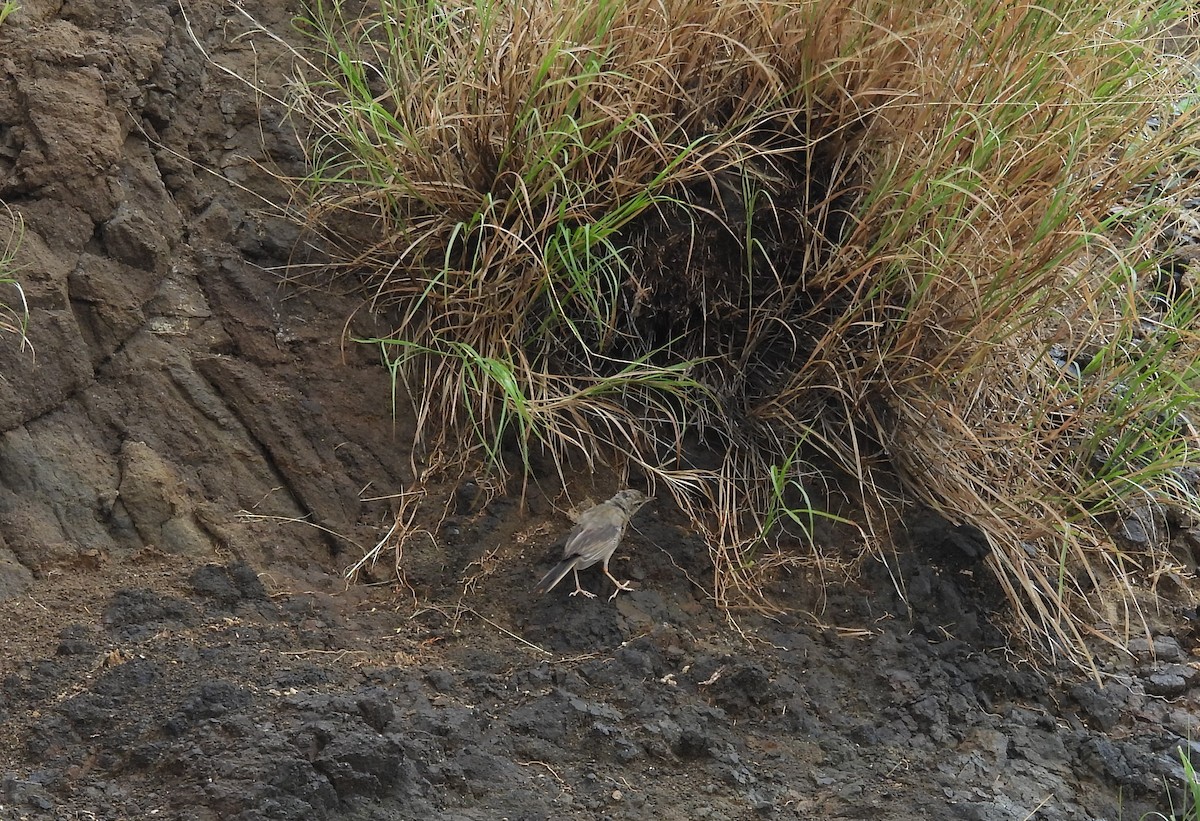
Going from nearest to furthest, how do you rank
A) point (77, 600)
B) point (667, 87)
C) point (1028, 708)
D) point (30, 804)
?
point (30, 804) → point (77, 600) → point (1028, 708) → point (667, 87)

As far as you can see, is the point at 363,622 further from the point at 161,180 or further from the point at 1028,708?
the point at 1028,708

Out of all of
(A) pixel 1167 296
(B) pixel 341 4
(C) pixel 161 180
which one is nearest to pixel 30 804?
(C) pixel 161 180

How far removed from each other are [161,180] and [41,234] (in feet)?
0.98

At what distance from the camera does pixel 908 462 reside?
8.46ft

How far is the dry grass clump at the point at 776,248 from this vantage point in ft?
8.02

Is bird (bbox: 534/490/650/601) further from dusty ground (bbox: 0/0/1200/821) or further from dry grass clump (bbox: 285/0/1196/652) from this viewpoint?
dry grass clump (bbox: 285/0/1196/652)

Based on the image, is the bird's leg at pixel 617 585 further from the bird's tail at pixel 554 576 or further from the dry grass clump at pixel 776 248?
the dry grass clump at pixel 776 248

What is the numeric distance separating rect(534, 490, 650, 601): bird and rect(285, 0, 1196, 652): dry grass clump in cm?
18

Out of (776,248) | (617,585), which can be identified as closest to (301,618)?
(617,585)

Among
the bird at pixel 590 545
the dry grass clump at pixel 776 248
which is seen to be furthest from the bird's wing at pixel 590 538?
the dry grass clump at pixel 776 248

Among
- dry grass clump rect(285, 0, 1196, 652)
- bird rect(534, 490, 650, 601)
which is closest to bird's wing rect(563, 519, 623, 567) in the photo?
bird rect(534, 490, 650, 601)

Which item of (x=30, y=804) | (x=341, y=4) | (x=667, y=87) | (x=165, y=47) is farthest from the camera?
(x=341, y=4)

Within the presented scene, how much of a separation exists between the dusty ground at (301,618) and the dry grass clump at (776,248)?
0.17 m

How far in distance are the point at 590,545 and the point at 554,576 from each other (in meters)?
0.09
